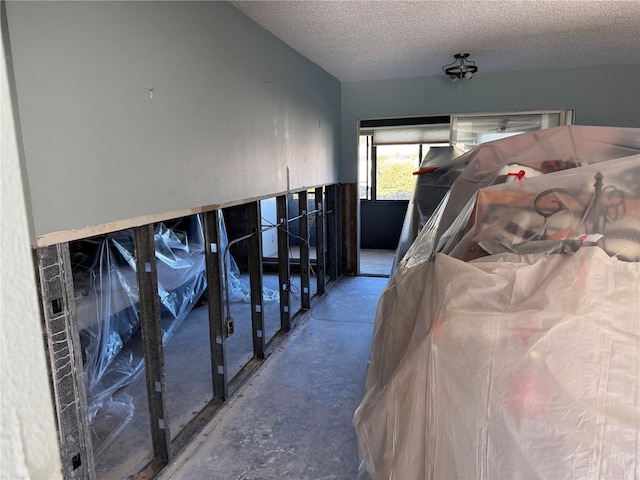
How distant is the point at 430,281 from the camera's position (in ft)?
5.01

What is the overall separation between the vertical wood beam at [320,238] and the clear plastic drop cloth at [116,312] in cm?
136

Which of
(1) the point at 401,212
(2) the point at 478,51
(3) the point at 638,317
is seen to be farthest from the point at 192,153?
(1) the point at 401,212

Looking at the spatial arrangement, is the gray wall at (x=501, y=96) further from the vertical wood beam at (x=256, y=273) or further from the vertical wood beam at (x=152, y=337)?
the vertical wood beam at (x=152, y=337)

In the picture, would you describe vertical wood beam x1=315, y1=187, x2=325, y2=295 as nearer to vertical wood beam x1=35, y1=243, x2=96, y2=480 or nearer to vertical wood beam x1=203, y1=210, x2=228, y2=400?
vertical wood beam x1=203, y1=210, x2=228, y2=400

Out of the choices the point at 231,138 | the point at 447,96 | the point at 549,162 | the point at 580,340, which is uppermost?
the point at 447,96

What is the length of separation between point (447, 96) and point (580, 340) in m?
4.39

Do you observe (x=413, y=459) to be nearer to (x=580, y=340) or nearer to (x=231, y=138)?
(x=580, y=340)

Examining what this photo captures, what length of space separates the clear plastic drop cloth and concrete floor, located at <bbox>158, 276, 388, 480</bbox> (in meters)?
0.59

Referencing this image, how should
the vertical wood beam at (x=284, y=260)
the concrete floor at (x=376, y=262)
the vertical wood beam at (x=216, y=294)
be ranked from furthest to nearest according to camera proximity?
1. the concrete floor at (x=376, y=262)
2. the vertical wood beam at (x=284, y=260)
3. the vertical wood beam at (x=216, y=294)

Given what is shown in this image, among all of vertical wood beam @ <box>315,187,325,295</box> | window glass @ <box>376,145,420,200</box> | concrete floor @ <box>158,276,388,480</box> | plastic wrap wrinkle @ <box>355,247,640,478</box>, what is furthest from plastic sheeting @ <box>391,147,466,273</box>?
window glass @ <box>376,145,420,200</box>

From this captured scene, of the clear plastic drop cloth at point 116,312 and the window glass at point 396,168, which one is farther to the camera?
the window glass at point 396,168

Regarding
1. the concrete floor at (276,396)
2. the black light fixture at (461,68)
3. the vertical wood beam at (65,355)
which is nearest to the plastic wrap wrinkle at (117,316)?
the concrete floor at (276,396)

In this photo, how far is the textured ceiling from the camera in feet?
9.33

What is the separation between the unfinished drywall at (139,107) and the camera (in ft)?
4.61
